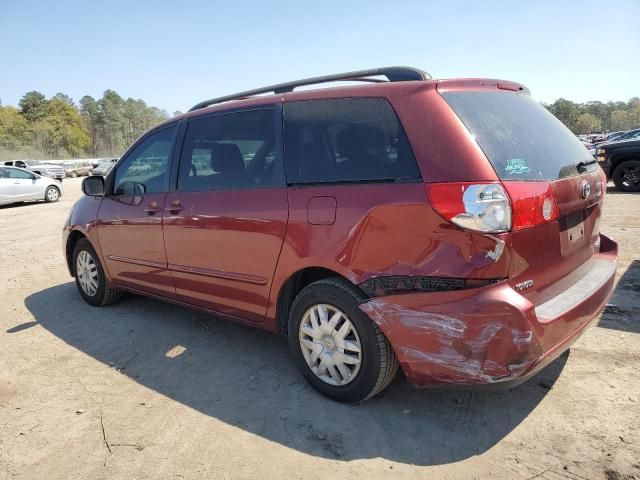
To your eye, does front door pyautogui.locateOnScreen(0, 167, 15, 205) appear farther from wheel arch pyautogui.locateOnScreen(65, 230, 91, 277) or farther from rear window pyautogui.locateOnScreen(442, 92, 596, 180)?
rear window pyautogui.locateOnScreen(442, 92, 596, 180)

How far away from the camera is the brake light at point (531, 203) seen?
2.24m

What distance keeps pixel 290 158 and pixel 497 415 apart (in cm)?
196

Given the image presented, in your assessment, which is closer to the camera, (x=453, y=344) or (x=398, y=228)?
(x=453, y=344)

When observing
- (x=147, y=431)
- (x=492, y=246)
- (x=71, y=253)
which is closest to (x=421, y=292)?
(x=492, y=246)

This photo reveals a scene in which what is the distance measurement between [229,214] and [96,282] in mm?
2423

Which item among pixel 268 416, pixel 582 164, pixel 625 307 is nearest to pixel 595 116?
pixel 625 307

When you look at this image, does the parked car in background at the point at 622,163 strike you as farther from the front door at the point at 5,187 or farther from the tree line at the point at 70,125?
the tree line at the point at 70,125

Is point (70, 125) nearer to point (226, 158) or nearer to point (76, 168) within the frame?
point (76, 168)

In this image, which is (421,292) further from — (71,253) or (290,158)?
(71,253)

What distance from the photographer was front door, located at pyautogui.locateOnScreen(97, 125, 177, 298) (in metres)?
3.92

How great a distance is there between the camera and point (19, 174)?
1678 centimetres

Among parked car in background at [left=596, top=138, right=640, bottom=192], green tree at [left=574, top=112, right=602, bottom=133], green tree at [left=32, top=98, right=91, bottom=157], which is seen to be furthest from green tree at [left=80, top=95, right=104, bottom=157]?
parked car in background at [left=596, top=138, right=640, bottom=192]

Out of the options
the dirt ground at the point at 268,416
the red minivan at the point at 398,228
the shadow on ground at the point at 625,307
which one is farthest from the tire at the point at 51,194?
the shadow on ground at the point at 625,307

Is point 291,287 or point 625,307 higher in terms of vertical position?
point 291,287
